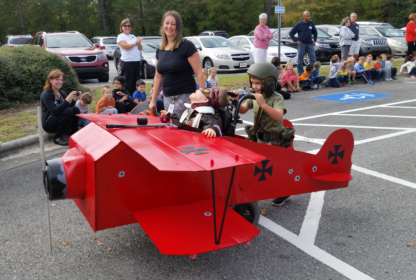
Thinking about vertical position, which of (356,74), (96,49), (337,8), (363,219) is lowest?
(363,219)

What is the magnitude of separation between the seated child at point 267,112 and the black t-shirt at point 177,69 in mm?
850

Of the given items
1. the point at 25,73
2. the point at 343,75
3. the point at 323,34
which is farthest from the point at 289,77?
the point at 323,34

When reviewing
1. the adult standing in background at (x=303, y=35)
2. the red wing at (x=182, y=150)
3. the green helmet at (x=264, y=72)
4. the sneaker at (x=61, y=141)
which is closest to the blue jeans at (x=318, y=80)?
the adult standing in background at (x=303, y=35)

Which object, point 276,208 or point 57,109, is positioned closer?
point 276,208

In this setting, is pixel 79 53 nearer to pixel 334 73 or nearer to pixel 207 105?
pixel 334 73

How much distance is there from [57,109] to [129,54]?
3053 mm

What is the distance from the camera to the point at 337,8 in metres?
32.8

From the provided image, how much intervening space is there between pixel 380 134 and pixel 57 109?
5.83m

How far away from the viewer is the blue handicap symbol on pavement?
36.1 feet

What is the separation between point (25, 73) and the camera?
9.20m

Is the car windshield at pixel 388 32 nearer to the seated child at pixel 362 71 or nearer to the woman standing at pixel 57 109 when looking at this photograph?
the seated child at pixel 362 71

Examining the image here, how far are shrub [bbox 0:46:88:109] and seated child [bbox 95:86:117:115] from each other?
2.83 m

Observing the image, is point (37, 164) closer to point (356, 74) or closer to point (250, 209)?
point (250, 209)

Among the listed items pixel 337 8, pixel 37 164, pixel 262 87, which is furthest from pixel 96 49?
pixel 337 8
